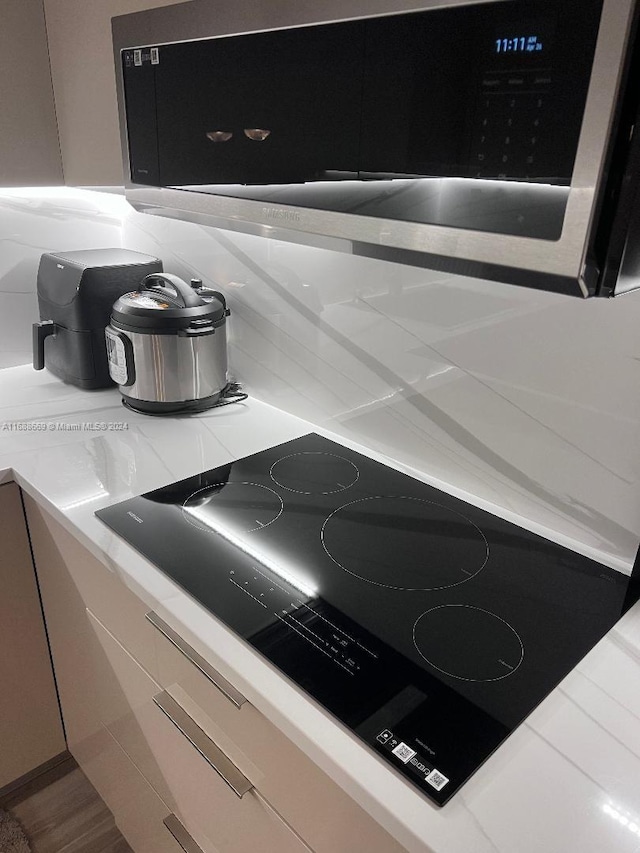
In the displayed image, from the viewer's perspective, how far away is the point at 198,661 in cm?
88

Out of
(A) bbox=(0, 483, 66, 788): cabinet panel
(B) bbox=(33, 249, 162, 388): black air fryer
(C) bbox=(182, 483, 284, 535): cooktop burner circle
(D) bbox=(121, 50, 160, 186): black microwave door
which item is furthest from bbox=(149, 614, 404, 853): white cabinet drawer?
(B) bbox=(33, 249, 162, 388): black air fryer

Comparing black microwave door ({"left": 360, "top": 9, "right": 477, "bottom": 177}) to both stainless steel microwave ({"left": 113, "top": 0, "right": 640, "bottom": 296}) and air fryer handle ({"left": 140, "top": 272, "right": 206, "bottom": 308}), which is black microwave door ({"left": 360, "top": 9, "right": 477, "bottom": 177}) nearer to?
stainless steel microwave ({"left": 113, "top": 0, "right": 640, "bottom": 296})

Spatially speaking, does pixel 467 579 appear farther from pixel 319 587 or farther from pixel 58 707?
pixel 58 707

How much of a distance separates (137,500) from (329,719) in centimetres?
57

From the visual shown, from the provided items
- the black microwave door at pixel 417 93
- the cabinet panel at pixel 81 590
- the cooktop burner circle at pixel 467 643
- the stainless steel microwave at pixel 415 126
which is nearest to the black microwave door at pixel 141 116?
the stainless steel microwave at pixel 415 126

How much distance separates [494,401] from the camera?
1116mm

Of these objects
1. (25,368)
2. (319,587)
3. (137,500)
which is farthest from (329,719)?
(25,368)

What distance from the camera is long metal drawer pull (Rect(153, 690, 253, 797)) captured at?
88 centimetres

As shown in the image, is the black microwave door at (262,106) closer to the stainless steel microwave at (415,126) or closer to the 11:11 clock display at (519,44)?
the stainless steel microwave at (415,126)

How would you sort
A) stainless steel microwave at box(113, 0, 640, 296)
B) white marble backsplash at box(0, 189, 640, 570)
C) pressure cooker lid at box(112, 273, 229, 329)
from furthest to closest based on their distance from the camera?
pressure cooker lid at box(112, 273, 229, 329) → white marble backsplash at box(0, 189, 640, 570) → stainless steel microwave at box(113, 0, 640, 296)

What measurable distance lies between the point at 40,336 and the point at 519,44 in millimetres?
1310

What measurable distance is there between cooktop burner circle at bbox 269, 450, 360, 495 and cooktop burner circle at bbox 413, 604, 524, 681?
15.1 inches

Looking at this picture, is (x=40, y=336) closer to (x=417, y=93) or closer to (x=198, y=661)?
(x=198, y=661)

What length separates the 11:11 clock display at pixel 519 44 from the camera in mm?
567
